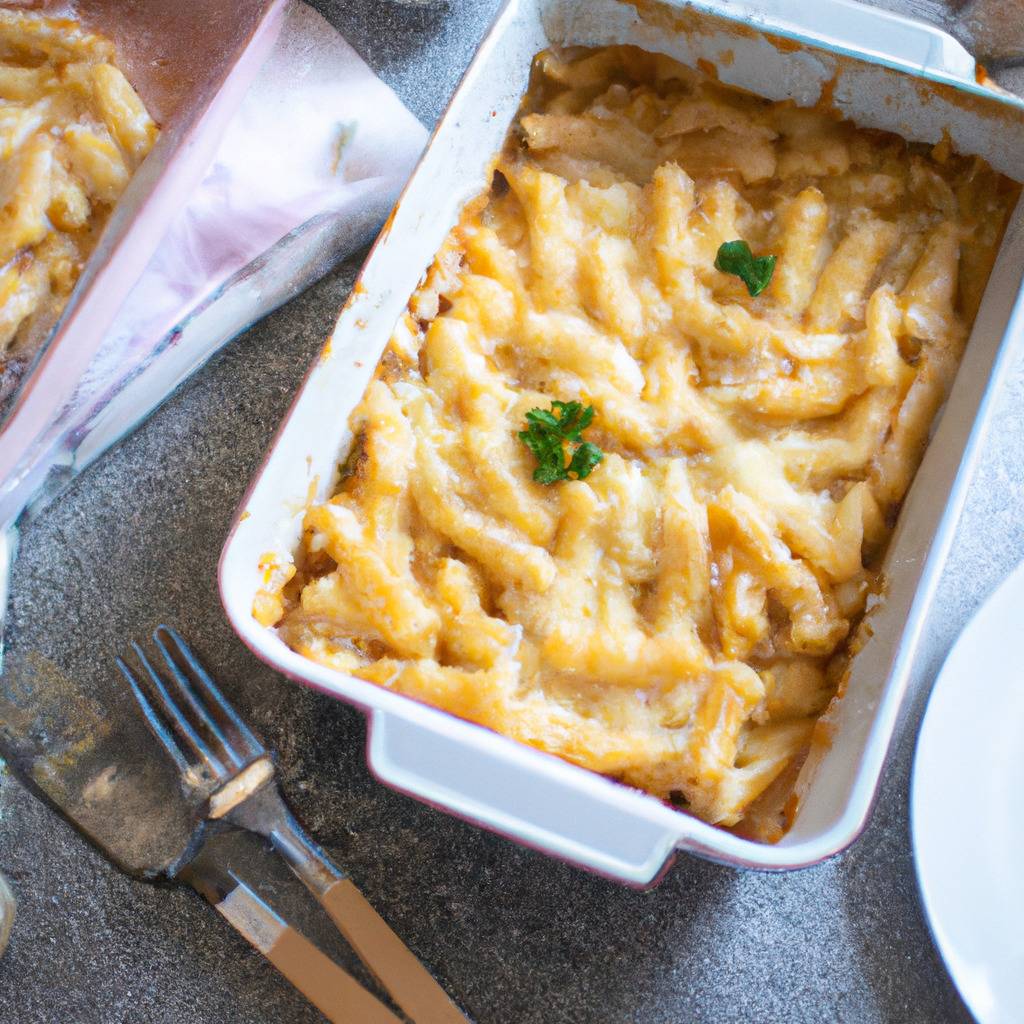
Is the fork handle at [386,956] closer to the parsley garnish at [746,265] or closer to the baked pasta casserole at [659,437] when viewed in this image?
the baked pasta casserole at [659,437]

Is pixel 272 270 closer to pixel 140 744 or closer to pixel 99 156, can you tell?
pixel 99 156

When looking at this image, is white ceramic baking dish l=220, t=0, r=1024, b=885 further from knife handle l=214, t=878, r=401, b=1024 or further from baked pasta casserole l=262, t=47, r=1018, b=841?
knife handle l=214, t=878, r=401, b=1024

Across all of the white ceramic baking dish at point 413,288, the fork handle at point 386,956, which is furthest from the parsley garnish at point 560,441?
the fork handle at point 386,956

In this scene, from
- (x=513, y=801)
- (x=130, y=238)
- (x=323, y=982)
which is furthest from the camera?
(x=323, y=982)

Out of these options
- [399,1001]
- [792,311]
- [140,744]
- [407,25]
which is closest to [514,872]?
[399,1001]

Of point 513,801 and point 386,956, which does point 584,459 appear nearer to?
point 513,801

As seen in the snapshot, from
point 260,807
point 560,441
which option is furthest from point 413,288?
point 260,807

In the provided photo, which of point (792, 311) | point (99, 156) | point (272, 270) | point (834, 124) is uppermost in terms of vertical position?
point (99, 156)
